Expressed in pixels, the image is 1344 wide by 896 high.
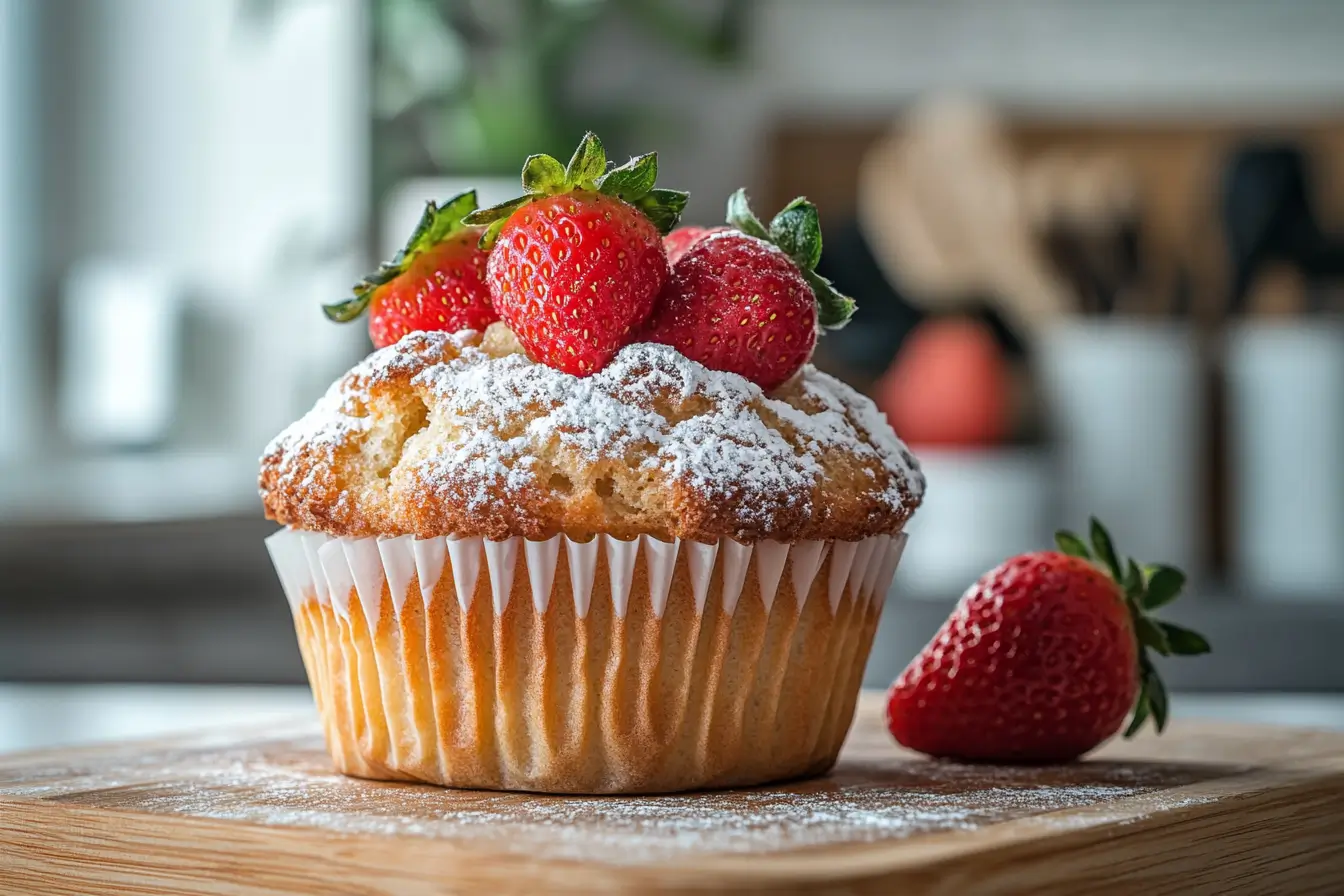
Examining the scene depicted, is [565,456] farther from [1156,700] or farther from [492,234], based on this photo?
[1156,700]

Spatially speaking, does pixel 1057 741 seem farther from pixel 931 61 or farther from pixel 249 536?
pixel 931 61

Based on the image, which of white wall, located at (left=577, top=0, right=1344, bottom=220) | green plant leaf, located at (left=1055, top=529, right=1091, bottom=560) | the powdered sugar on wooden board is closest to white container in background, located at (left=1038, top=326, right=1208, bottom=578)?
white wall, located at (left=577, top=0, right=1344, bottom=220)

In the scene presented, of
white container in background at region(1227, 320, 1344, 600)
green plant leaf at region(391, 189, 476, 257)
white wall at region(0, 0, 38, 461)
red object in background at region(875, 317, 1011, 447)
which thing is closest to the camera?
green plant leaf at region(391, 189, 476, 257)

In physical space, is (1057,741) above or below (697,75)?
below

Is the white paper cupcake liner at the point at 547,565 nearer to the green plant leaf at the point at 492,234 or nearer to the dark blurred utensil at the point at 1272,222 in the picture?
the green plant leaf at the point at 492,234

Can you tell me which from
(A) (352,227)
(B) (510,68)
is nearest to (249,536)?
(A) (352,227)

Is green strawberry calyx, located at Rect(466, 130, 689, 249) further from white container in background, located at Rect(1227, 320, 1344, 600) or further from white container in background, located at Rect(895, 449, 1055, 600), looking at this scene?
white container in background, located at Rect(1227, 320, 1344, 600)
